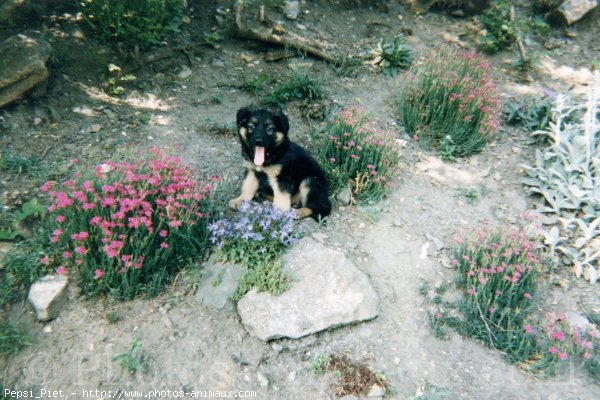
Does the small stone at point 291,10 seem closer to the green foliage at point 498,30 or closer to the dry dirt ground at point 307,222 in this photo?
the dry dirt ground at point 307,222

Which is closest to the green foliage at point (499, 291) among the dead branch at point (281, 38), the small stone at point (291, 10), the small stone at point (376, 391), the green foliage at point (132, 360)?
the small stone at point (376, 391)

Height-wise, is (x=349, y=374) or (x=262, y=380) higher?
(x=349, y=374)

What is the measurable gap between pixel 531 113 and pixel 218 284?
5.44 meters

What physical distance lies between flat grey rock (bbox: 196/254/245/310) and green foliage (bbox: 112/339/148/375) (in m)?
0.73

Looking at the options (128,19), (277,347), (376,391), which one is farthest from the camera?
(128,19)

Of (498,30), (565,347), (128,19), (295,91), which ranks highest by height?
(498,30)

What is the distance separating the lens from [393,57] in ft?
24.5

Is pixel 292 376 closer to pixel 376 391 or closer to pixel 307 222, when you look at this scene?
pixel 376 391

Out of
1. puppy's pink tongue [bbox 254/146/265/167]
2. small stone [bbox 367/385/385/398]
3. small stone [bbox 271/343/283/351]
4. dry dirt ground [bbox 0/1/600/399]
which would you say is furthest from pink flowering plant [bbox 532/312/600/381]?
puppy's pink tongue [bbox 254/146/265/167]

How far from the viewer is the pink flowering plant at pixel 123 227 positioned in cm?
380

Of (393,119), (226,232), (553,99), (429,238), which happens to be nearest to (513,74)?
(553,99)

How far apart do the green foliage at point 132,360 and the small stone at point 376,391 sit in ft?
6.22

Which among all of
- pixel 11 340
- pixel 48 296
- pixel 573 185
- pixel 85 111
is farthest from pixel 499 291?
pixel 85 111

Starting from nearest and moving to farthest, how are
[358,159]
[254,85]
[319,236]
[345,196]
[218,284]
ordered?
[218,284]
[319,236]
[345,196]
[358,159]
[254,85]
